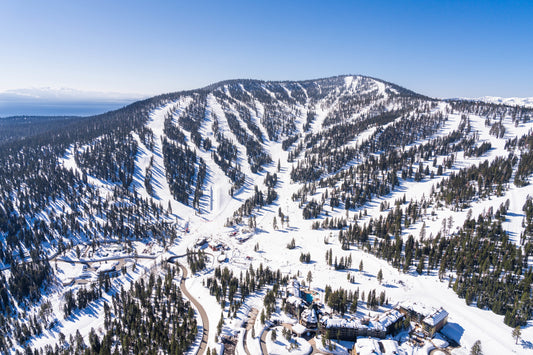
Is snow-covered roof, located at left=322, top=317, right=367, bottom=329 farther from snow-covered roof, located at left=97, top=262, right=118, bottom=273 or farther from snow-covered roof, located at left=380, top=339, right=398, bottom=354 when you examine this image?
snow-covered roof, located at left=97, top=262, right=118, bottom=273

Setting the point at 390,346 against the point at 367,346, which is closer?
the point at 367,346

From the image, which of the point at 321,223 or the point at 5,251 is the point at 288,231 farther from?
the point at 5,251

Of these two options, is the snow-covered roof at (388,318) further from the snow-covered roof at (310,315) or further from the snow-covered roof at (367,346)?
the snow-covered roof at (310,315)

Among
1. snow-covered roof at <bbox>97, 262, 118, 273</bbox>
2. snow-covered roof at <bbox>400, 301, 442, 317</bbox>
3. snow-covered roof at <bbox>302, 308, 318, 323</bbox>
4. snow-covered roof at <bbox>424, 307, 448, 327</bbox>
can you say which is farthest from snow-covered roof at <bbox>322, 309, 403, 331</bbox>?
snow-covered roof at <bbox>97, 262, 118, 273</bbox>

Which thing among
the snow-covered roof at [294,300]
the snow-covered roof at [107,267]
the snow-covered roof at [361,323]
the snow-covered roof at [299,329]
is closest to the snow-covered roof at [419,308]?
the snow-covered roof at [361,323]

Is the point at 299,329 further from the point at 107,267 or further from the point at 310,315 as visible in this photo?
the point at 107,267

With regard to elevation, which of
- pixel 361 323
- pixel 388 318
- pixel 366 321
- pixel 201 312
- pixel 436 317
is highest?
pixel 436 317

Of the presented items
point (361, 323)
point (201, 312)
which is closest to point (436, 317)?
point (361, 323)

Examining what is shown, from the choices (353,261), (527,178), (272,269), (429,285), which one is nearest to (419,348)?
(429,285)
